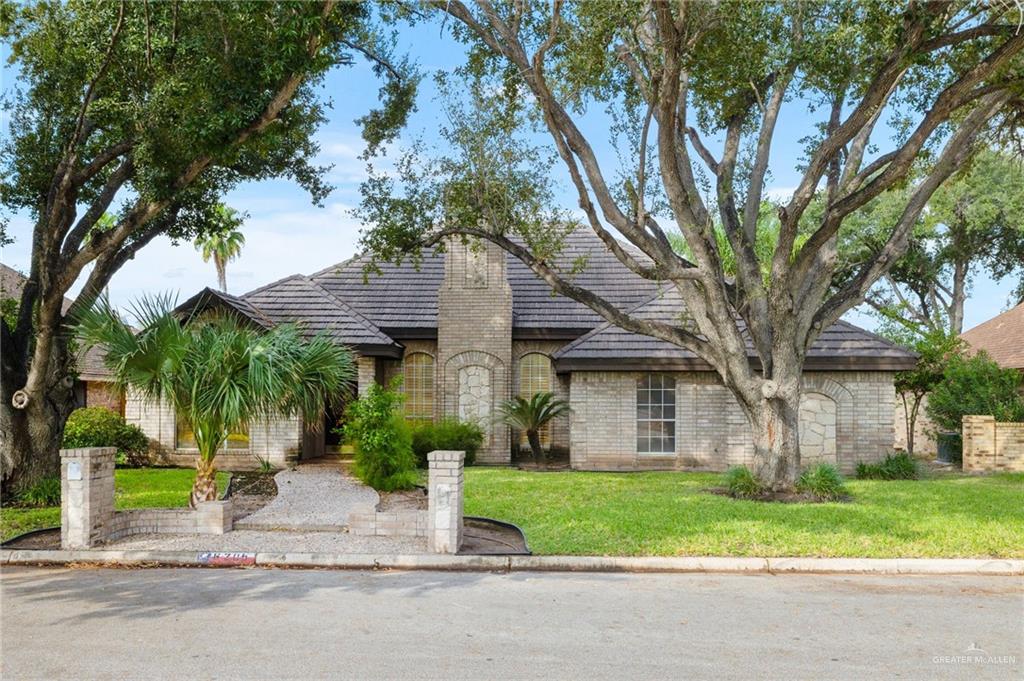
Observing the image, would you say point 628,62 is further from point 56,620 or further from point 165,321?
point 56,620

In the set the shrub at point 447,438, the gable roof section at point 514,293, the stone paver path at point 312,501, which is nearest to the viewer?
the stone paver path at point 312,501

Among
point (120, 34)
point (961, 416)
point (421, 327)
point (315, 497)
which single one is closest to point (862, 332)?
point (961, 416)

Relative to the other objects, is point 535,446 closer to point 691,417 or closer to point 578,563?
point 691,417

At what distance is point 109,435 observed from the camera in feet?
61.8

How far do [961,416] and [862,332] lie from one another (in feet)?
20.5

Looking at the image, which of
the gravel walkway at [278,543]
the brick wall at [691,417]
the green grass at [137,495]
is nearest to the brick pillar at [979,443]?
the brick wall at [691,417]

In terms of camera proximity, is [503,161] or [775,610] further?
[503,161]

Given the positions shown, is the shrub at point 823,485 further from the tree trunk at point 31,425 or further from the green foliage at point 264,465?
the tree trunk at point 31,425

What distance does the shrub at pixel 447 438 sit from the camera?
1834 centimetres

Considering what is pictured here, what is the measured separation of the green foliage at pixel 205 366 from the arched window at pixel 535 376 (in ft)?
34.9

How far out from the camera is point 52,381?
1420cm

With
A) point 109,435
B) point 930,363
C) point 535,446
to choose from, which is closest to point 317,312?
point 109,435

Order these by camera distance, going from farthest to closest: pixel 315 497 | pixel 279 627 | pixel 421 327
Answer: pixel 421 327, pixel 315 497, pixel 279 627

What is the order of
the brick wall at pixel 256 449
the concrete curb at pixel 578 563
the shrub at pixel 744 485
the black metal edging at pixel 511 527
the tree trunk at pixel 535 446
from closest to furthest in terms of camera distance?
the concrete curb at pixel 578 563 < the black metal edging at pixel 511 527 < the shrub at pixel 744 485 < the brick wall at pixel 256 449 < the tree trunk at pixel 535 446
